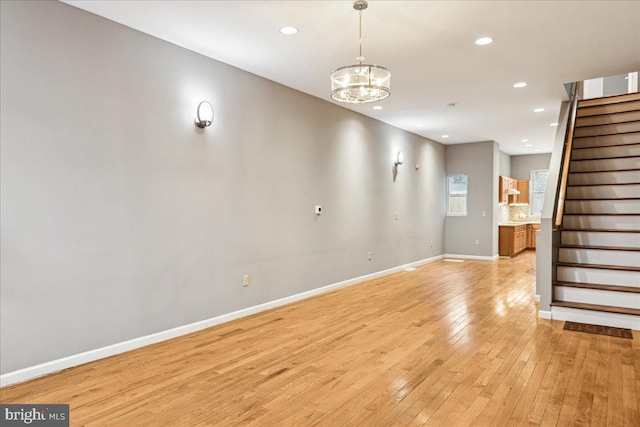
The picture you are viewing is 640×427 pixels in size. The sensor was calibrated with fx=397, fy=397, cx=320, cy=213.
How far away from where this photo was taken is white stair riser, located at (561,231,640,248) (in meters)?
4.88

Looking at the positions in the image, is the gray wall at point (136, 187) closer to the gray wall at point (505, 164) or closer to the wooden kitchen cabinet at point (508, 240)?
the wooden kitchen cabinet at point (508, 240)

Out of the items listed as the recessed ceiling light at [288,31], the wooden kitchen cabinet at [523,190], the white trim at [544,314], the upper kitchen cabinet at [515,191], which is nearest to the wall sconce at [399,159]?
the white trim at [544,314]

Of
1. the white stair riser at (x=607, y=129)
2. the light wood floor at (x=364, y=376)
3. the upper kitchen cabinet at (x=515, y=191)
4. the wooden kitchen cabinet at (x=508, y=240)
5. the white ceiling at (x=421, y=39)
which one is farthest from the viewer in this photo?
the upper kitchen cabinet at (x=515, y=191)

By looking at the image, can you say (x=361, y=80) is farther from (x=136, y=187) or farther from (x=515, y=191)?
(x=515, y=191)

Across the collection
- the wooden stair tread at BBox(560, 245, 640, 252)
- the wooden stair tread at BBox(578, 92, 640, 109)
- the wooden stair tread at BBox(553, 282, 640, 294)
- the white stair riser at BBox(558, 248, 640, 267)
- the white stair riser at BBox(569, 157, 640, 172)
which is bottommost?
the wooden stair tread at BBox(553, 282, 640, 294)

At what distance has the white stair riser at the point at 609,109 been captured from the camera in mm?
6645

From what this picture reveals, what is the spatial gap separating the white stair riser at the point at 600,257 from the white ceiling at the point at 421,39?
7.09 feet

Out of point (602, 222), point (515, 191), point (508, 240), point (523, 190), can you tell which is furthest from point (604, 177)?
point (523, 190)

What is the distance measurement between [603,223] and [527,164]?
7596 mm

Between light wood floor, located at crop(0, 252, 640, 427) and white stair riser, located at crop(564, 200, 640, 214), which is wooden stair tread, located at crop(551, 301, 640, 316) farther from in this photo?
white stair riser, located at crop(564, 200, 640, 214)

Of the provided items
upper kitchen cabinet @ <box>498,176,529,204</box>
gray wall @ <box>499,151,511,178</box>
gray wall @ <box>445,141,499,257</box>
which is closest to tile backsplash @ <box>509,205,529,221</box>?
upper kitchen cabinet @ <box>498,176,529,204</box>

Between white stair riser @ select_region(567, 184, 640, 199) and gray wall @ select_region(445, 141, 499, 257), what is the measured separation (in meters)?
3.76

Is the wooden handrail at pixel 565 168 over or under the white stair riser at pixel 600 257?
over

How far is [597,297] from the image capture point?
4492 millimetres
